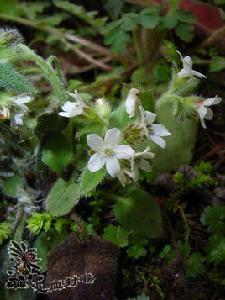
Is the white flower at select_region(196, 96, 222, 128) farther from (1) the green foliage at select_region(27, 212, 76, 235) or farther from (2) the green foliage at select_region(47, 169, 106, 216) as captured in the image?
(1) the green foliage at select_region(27, 212, 76, 235)

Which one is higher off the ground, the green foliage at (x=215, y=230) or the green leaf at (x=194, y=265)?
the green foliage at (x=215, y=230)

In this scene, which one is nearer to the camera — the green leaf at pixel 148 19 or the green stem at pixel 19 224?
the green stem at pixel 19 224

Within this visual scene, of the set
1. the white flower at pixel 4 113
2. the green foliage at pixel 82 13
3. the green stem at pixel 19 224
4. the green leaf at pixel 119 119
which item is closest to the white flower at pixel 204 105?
the green leaf at pixel 119 119

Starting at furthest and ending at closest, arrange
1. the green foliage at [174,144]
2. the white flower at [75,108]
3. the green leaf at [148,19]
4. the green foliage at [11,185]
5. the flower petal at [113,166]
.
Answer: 1. the green leaf at [148,19]
2. the green foliage at [174,144]
3. the green foliage at [11,185]
4. the white flower at [75,108]
5. the flower petal at [113,166]

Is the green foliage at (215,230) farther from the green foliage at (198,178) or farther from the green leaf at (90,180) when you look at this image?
the green leaf at (90,180)

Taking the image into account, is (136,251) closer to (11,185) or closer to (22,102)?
(11,185)

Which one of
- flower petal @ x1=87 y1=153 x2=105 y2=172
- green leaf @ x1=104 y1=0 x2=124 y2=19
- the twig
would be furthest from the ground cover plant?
green leaf @ x1=104 y1=0 x2=124 y2=19

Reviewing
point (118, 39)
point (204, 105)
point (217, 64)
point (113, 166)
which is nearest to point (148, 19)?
point (118, 39)

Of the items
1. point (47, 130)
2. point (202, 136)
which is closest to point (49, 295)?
point (47, 130)
